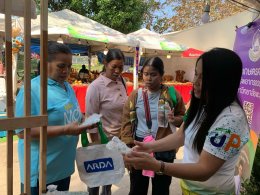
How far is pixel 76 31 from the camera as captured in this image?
7.05 m

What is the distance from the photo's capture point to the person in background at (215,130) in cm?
125

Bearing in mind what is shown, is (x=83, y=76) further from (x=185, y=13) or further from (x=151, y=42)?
(x=185, y=13)

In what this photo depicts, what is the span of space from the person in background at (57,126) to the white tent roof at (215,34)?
1751 millimetres

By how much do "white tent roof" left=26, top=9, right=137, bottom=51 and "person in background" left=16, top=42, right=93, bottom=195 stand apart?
481 centimetres

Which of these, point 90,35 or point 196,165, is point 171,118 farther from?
point 90,35

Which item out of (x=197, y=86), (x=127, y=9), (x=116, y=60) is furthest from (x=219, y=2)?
(x=197, y=86)

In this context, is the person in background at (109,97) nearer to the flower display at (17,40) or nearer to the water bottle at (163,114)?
the water bottle at (163,114)

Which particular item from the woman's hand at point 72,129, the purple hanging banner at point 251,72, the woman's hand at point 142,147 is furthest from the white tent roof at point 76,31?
the woman's hand at point 142,147

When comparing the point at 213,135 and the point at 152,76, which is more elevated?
the point at 152,76

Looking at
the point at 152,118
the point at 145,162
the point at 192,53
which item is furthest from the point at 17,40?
the point at 192,53

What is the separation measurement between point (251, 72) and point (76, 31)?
5363mm

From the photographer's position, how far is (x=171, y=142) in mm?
1781

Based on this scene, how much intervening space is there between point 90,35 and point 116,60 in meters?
4.80

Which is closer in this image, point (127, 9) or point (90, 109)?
point (90, 109)
